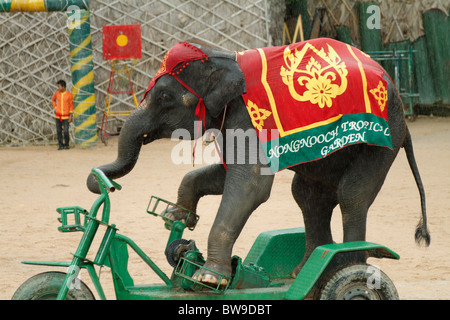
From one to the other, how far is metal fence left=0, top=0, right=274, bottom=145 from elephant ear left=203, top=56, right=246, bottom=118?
11956mm

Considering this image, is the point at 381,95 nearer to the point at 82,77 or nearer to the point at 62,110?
the point at 82,77

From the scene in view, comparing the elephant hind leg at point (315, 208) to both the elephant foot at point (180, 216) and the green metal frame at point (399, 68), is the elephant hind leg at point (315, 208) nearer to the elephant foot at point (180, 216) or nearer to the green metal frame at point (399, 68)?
the elephant foot at point (180, 216)

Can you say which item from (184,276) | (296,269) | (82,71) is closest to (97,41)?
(82,71)

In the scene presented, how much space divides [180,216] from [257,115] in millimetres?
840

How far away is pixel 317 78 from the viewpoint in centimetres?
422

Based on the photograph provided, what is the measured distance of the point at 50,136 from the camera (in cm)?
1638

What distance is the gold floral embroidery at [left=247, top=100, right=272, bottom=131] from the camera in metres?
4.13

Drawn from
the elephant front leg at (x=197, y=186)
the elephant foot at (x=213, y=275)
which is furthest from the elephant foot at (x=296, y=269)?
the elephant foot at (x=213, y=275)

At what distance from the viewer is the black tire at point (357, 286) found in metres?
3.85

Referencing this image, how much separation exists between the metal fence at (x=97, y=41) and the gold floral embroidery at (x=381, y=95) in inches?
471

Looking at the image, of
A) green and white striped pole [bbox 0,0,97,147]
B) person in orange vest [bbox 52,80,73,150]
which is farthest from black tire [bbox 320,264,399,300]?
person in orange vest [bbox 52,80,73,150]

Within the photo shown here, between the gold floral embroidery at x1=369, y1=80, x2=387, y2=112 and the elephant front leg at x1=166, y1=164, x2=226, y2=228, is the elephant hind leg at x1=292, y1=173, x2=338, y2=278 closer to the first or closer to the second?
the elephant front leg at x1=166, y1=164, x2=226, y2=228
